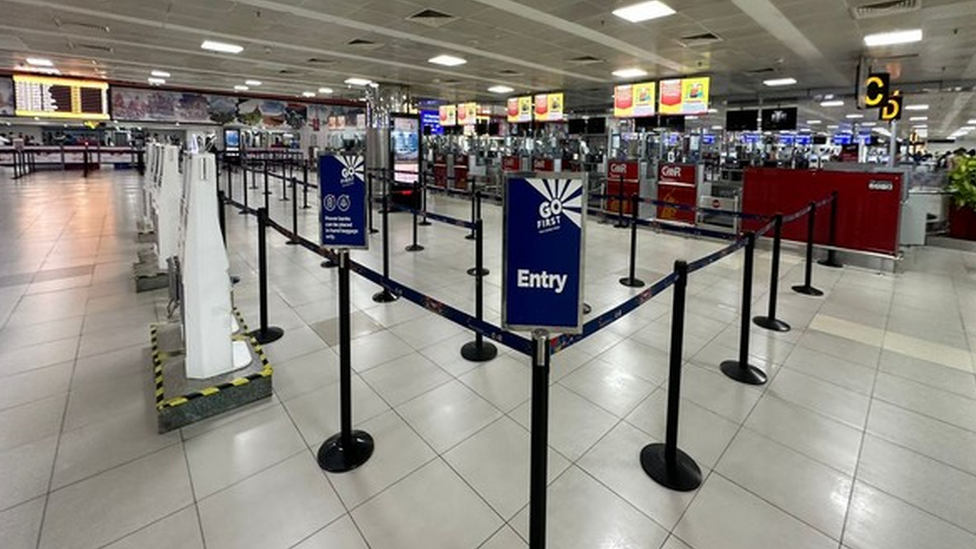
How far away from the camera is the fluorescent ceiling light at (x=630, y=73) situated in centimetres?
1251

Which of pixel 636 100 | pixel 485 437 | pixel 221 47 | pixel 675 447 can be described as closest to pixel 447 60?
pixel 221 47

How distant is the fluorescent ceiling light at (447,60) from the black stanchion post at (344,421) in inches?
385

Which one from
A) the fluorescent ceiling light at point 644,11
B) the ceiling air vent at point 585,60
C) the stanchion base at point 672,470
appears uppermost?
the ceiling air vent at point 585,60

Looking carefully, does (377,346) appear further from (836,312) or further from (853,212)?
(853,212)

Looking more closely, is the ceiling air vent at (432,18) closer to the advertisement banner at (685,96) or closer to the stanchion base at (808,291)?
the stanchion base at (808,291)

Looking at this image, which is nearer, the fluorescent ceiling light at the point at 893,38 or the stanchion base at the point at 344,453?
the stanchion base at the point at 344,453

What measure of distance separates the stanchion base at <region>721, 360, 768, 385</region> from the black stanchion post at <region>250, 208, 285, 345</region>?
11.1 feet

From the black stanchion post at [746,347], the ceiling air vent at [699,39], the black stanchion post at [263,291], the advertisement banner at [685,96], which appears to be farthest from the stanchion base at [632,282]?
the advertisement banner at [685,96]

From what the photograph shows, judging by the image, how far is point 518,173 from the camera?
1.64m

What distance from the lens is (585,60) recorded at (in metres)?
11.3

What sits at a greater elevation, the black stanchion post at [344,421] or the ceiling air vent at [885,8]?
the ceiling air vent at [885,8]

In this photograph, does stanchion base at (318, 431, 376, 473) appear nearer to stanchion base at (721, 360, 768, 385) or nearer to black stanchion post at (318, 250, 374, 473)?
black stanchion post at (318, 250, 374, 473)

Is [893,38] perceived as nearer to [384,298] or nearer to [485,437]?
[384,298]

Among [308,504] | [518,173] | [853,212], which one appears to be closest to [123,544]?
[308,504]
